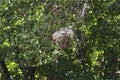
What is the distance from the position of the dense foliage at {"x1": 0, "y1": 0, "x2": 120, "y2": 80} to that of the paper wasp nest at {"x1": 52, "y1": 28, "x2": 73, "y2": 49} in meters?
0.14

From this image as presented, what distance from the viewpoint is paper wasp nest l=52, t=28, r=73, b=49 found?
566cm

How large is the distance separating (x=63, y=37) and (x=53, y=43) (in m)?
0.75

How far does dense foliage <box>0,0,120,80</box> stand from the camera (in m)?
6.33

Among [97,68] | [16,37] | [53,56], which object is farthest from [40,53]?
[97,68]

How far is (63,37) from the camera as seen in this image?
18.3ft

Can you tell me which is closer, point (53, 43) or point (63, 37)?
point (63, 37)

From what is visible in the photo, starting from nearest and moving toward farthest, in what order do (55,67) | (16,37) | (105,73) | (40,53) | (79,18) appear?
(79,18) < (40,53) < (16,37) < (55,67) < (105,73)

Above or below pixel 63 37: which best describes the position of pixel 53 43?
below

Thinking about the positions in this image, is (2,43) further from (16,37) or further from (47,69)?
(47,69)

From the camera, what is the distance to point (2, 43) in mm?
7441

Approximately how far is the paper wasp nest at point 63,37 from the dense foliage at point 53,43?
5.7 inches

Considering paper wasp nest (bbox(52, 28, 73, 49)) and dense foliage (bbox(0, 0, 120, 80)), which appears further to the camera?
dense foliage (bbox(0, 0, 120, 80))

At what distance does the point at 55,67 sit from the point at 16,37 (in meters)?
1.44

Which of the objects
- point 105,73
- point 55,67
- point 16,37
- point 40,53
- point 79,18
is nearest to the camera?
point 79,18
